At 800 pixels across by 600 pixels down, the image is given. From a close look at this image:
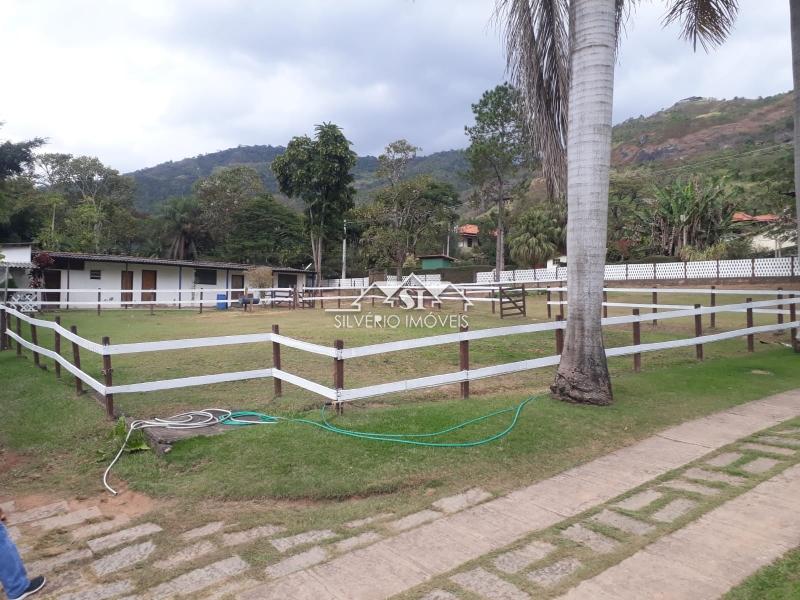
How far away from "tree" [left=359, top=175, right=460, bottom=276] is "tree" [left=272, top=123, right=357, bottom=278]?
8.73 ft

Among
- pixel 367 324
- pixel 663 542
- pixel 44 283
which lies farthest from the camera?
pixel 44 283

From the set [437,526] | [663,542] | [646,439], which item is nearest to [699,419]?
[646,439]

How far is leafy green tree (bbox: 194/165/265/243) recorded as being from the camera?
1909 inches

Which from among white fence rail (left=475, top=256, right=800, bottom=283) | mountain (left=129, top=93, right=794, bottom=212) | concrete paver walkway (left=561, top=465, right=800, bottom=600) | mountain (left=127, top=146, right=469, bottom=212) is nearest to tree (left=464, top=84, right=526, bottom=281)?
white fence rail (left=475, top=256, right=800, bottom=283)

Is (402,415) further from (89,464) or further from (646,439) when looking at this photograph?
(89,464)

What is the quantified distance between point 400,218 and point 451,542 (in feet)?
114

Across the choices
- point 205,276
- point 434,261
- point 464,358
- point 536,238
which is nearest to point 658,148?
point 434,261

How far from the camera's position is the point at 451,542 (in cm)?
318

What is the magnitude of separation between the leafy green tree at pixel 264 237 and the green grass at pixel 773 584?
4586cm

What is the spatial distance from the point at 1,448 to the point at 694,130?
136 meters

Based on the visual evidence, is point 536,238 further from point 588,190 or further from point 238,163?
point 238,163

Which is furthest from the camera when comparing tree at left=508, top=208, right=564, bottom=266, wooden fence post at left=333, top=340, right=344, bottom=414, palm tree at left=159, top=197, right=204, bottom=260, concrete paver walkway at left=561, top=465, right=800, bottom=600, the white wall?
palm tree at left=159, top=197, right=204, bottom=260

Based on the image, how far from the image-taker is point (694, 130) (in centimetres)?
11500

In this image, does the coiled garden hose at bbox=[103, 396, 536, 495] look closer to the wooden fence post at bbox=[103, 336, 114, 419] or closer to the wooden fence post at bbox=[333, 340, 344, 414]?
the wooden fence post at bbox=[333, 340, 344, 414]
